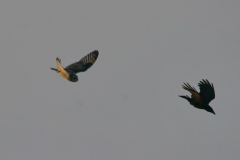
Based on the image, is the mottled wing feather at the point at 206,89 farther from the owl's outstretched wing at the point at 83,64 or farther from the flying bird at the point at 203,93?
the owl's outstretched wing at the point at 83,64

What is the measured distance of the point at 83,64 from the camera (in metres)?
48.0

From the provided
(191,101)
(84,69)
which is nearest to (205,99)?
(191,101)

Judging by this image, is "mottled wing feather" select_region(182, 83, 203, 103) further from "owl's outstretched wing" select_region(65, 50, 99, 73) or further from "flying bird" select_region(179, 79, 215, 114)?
"owl's outstretched wing" select_region(65, 50, 99, 73)

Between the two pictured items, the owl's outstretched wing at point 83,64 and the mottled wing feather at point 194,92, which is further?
the owl's outstretched wing at point 83,64

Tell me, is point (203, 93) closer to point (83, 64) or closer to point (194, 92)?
point (194, 92)

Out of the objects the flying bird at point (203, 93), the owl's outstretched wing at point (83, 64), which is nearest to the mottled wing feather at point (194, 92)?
the flying bird at point (203, 93)

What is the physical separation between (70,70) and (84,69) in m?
1.89

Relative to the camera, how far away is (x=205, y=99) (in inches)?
1662

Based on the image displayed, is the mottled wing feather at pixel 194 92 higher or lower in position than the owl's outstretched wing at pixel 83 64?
lower

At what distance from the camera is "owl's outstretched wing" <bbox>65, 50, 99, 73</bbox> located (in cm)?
4690

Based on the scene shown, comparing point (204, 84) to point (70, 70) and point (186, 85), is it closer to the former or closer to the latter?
point (186, 85)

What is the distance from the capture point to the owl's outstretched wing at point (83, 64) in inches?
1846

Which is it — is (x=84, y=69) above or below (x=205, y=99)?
above

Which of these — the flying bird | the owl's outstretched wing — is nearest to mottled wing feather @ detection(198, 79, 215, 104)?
the flying bird
